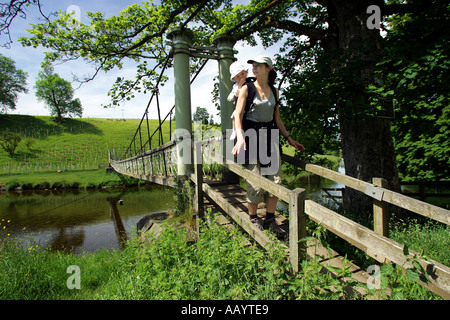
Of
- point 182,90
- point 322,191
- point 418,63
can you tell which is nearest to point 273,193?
point 418,63

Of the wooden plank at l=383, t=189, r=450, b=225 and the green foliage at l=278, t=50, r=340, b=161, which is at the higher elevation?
the green foliage at l=278, t=50, r=340, b=161

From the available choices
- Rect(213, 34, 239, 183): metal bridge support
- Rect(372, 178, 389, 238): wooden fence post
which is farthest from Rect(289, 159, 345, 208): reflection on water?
Rect(213, 34, 239, 183): metal bridge support

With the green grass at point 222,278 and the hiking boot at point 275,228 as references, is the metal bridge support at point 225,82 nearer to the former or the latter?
the hiking boot at point 275,228

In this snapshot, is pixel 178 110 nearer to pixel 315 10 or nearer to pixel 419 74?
pixel 419 74

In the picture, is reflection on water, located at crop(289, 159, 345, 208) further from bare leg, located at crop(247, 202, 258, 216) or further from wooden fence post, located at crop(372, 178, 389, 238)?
wooden fence post, located at crop(372, 178, 389, 238)

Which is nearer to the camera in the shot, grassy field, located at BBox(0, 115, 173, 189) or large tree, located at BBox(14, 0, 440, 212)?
large tree, located at BBox(14, 0, 440, 212)

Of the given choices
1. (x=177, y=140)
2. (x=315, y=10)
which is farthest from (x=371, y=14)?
(x=177, y=140)

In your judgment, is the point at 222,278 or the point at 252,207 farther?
the point at 252,207

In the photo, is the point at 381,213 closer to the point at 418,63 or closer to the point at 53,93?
the point at 418,63

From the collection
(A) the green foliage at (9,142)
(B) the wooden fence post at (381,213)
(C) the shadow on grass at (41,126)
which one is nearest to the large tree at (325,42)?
(B) the wooden fence post at (381,213)

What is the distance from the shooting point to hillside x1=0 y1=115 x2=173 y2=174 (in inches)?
1291

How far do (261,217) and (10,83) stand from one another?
59.2 m

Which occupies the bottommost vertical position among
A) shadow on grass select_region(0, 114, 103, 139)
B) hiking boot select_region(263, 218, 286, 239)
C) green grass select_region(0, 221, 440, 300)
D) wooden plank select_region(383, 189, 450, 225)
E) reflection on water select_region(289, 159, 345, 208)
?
reflection on water select_region(289, 159, 345, 208)

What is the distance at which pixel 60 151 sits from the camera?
38562mm
